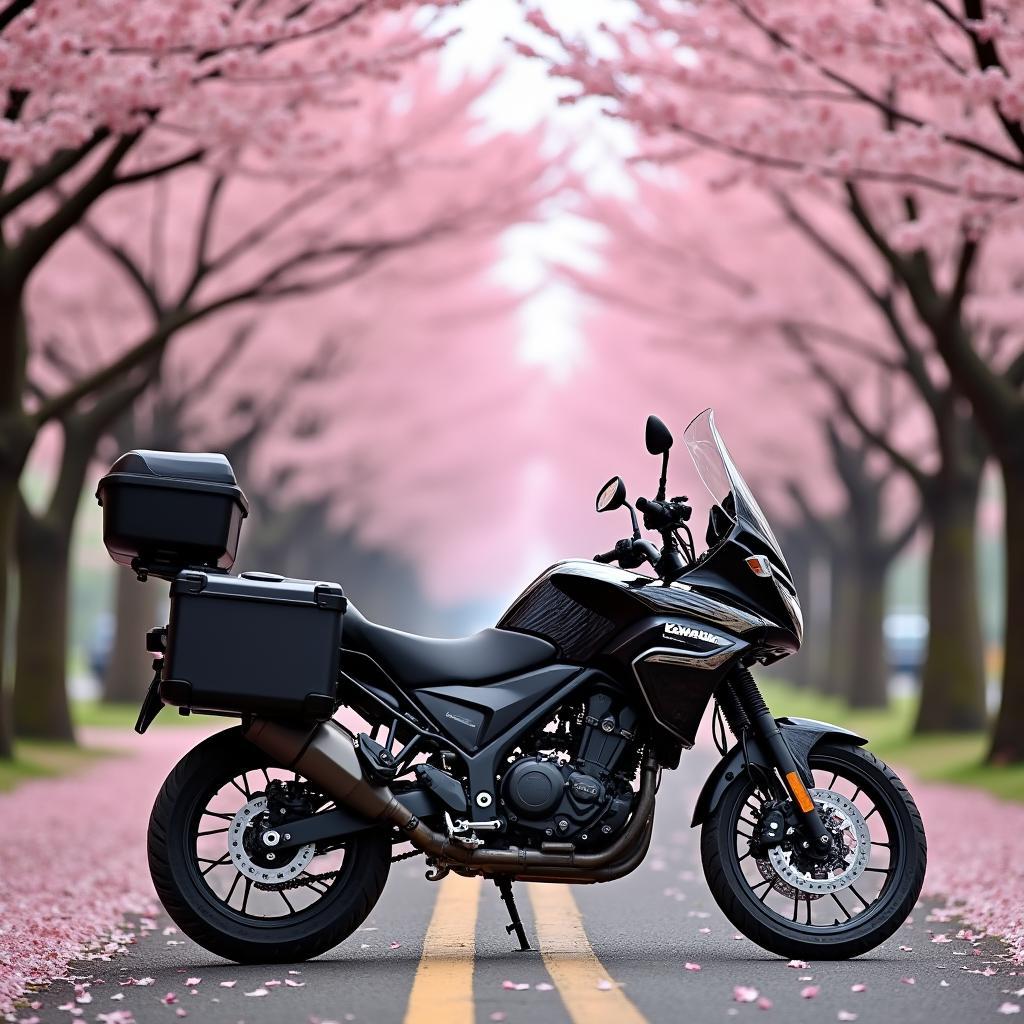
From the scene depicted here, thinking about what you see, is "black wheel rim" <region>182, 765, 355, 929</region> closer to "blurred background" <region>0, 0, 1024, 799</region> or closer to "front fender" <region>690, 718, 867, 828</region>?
"front fender" <region>690, 718, 867, 828</region>

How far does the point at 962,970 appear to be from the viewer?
17.6 feet

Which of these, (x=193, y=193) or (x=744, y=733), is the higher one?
(x=193, y=193)

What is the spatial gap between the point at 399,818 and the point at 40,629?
1141cm

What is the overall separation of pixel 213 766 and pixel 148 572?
68 cm

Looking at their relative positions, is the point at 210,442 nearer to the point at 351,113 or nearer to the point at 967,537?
the point at 351,113

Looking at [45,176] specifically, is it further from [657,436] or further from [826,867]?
[826,867]

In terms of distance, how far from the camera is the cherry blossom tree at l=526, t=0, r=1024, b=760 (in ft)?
31.9

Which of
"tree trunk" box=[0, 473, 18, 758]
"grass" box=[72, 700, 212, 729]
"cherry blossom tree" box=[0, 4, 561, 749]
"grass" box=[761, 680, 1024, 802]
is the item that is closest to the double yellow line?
"tree trunk" box=[0, 473, 18, 758]

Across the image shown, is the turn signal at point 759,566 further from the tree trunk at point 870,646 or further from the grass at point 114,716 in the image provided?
the tree trunk at point 870,646

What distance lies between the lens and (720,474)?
5.68 meters

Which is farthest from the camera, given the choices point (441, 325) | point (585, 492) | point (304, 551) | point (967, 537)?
point (585, 492)

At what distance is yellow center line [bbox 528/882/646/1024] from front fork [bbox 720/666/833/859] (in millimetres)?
847

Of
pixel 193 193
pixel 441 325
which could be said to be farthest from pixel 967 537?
pixel 441 325

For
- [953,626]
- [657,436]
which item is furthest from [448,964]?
[953,626]
